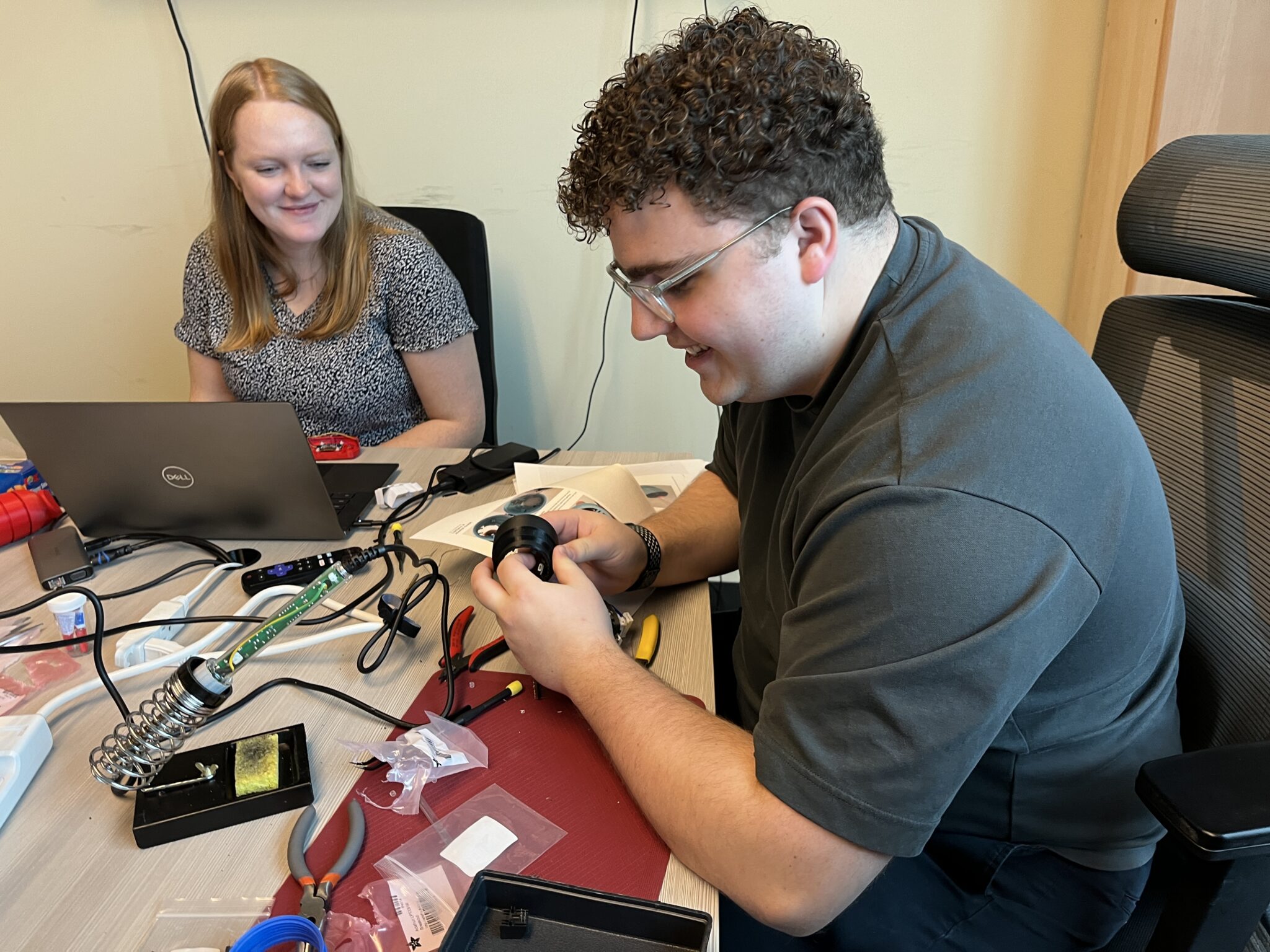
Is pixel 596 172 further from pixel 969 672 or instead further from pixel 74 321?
pixel 74 321

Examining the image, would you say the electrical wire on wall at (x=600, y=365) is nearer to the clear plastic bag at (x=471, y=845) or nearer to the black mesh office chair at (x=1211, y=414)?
the black mesh office chair at (x=1211, y=414)

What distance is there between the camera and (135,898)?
2.01 ft

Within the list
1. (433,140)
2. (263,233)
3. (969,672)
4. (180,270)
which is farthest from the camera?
(180,270)

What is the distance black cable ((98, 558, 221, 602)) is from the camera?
99 cm

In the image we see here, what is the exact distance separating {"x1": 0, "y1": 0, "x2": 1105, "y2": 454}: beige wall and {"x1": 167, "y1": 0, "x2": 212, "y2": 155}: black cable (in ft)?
0.05

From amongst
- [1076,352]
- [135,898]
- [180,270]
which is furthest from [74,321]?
[1076,352]

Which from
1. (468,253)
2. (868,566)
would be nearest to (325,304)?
(468,253)

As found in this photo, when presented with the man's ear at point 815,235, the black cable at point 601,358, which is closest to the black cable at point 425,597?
the man's ear at point 815,235

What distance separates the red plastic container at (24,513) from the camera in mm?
1126

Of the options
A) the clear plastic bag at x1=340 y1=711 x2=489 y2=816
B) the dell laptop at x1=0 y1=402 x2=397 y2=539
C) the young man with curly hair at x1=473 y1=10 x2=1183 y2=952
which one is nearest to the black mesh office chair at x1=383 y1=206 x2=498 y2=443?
the dell laptop at x1=0 y1=402 x2=397 y2=539

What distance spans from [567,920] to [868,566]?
0.32m

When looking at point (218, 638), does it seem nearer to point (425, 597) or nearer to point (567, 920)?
point (425, 597)

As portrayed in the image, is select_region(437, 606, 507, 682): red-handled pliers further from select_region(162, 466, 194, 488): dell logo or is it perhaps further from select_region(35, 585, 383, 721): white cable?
select_region(162, 466, 194, 488): dell logo

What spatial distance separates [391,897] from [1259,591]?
0.80m
